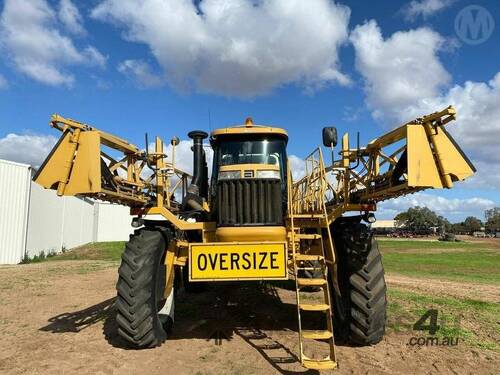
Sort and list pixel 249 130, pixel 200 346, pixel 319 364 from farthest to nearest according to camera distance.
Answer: pixel 249 130, pixel 200 346, pixel 319 364

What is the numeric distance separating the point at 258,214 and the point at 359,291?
1782 mm

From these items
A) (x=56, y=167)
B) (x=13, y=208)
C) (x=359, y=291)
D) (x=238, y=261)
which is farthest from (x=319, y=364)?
(x=13, y=208)

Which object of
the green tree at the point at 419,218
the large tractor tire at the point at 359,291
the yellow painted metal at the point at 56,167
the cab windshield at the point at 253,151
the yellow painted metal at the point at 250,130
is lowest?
the large tractor tire at the point at 359,291

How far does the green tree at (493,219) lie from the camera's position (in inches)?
5310

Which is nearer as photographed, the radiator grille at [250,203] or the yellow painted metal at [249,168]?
the radiator grille at [250,203]

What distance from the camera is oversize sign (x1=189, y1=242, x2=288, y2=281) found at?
560 centimetres

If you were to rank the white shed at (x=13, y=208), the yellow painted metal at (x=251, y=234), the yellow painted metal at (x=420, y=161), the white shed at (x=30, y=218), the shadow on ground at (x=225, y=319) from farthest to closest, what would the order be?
the white shed at (x=30, y=218) < the white shed at (x=13, y=208) < the shadow on ground at (x=225, y=319) < the yellow painted metal at (x=251, y=234) < the yellow painted metal at (x=420, y=161)

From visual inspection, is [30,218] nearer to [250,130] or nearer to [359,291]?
[250,130]

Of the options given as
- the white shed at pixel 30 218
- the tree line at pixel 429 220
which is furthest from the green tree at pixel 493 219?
the white shed at pixel 30 218

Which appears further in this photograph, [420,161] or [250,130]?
[250,130]

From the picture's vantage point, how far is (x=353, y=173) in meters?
6.49

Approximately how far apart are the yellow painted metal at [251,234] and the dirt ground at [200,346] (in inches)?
59.3

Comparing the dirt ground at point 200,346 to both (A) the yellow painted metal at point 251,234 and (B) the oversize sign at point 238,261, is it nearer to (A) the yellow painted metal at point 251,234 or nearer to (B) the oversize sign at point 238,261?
(B) the oversize sign at point 238,261

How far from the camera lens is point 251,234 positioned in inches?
237
